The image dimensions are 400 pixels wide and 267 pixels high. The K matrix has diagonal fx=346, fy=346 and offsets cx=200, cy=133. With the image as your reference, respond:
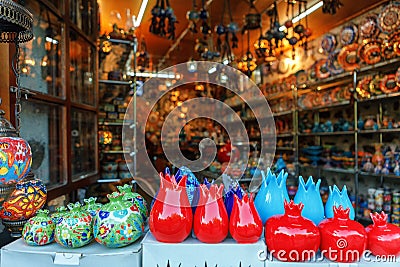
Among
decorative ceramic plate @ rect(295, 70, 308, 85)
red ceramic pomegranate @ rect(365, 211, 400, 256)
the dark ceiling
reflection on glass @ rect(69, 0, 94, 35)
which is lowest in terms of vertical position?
red ceramic pomegranate @ rect(365, 211, 400, 256)

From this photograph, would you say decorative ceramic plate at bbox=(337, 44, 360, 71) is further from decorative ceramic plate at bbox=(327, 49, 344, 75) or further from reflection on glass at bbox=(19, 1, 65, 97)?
reflection on glass at bbox=(19, 1, 65, 97)

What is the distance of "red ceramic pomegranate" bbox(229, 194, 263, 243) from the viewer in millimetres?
874

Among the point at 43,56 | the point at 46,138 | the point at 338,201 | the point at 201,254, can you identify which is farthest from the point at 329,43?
the point at 201,254

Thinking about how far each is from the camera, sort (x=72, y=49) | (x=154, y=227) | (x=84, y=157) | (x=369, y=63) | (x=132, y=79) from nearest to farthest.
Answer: (x=154, y=227) → (x=72, y=49) → (x=84, y=157) → (x=369, y=63) → (x=132, y=79)

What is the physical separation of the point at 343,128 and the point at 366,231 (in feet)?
Result: 10.8

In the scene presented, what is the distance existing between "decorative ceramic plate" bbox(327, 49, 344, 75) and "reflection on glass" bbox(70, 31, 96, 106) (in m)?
2.66

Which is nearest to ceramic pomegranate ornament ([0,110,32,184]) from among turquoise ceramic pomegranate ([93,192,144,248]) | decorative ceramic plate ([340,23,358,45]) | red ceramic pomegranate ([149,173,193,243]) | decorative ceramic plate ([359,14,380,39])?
turquoise ceramic pomegranate ([93,192,144,248])

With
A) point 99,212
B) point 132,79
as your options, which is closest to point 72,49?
point 132,79

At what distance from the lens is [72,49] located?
8.03ft

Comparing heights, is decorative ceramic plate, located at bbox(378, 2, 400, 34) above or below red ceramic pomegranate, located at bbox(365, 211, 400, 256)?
above

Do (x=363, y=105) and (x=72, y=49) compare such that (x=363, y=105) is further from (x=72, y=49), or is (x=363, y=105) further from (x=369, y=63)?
(x=72, y=49)

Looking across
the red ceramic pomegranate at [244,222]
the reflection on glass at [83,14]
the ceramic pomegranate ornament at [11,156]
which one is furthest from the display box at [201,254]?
the reflection on glass at [83,14]

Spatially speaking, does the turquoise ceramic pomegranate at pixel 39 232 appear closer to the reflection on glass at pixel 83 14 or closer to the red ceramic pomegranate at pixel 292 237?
the red ceramic pomegranate at pixel 292 237

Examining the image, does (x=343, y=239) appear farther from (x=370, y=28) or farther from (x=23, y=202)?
(x=370, y=28)
